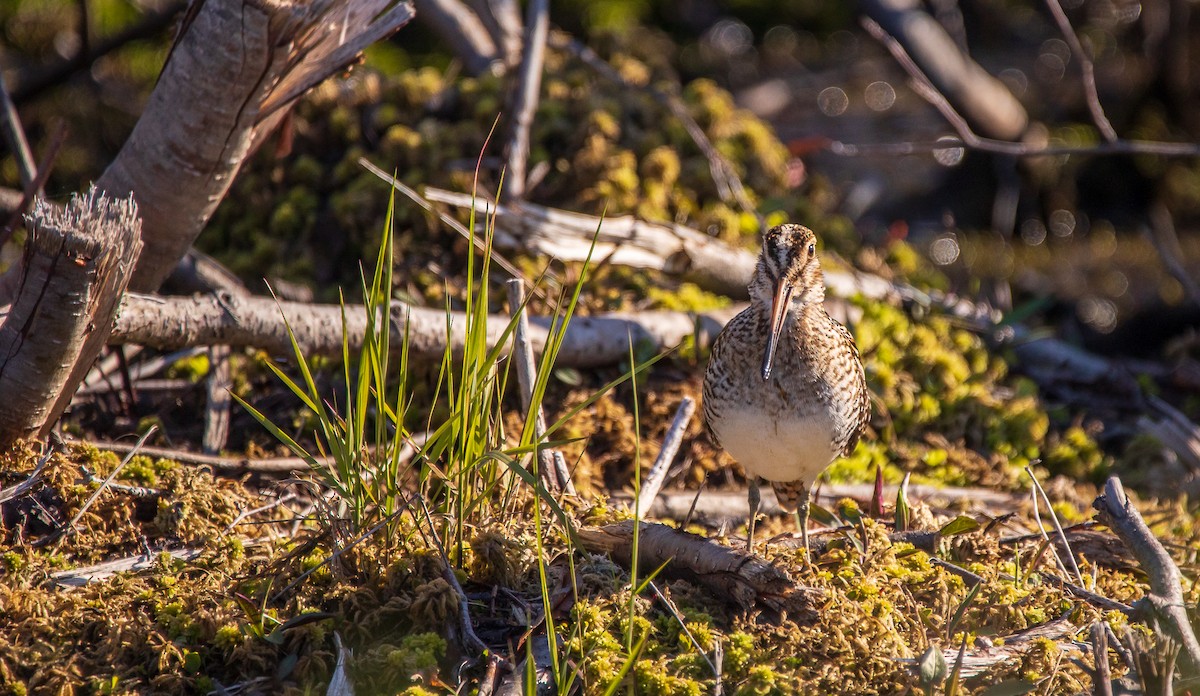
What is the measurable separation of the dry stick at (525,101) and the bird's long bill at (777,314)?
2058mm

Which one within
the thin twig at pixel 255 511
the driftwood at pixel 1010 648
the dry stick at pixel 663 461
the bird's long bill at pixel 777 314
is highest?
the bird's long bill at pixel 777 314

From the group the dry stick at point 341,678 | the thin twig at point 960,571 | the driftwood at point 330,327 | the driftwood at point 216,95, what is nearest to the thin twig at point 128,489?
the driftwood at point 330,327

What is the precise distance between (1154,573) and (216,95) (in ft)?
11.7

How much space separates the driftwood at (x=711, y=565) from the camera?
3.24 metres

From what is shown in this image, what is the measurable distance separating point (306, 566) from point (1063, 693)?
2288 millimetres

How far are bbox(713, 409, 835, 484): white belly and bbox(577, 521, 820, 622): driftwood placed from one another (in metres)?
0.53

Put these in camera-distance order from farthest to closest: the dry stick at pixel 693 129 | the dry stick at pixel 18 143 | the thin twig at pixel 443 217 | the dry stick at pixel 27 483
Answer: the dry stick at pixel 693 129 < the dry stick at pixel 18 143 < the thin twig at pixel 443 217 < the dry stick at pixel 27 483

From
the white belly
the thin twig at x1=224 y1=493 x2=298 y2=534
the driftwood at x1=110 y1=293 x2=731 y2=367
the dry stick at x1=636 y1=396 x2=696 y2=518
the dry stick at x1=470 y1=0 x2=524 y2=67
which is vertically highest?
the dry stick at x1=470 y1=0 x2=524 y2=67

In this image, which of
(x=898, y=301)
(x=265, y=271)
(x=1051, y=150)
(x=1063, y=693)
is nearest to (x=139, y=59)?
(x=265, y=271)

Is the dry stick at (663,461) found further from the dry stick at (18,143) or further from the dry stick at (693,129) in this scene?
the dry stick at (18,143)

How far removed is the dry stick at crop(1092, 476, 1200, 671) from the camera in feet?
10.4

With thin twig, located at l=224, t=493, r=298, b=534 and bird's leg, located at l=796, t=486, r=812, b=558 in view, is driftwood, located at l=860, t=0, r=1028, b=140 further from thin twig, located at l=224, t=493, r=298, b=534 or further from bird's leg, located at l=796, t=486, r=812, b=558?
thin twig, located at l=224, t=493, r=298, b=534

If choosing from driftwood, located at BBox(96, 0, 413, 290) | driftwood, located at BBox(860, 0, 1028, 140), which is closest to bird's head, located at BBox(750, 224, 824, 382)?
driftwood, located at BBox(96, 0, 413, 290)

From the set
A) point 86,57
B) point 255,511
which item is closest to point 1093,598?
point 255,511
